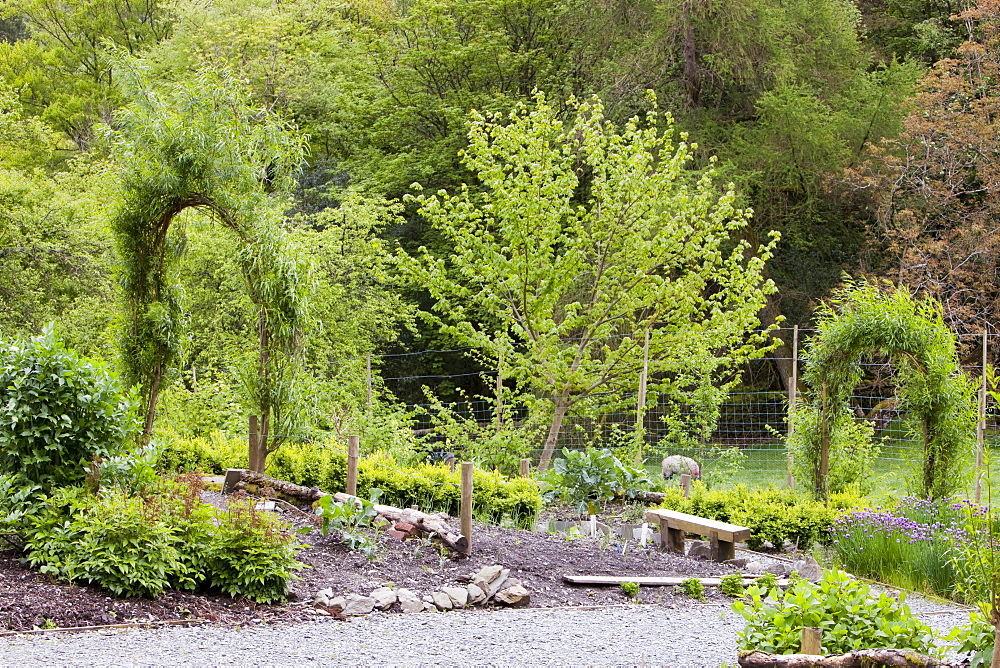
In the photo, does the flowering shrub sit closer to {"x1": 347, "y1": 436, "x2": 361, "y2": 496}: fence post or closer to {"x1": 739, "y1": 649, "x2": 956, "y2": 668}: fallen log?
{"x1": 739, "y1": 649, "x2": 956, "y2": 668}: fallen log

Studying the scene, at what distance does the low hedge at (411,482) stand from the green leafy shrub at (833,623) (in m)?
4.53

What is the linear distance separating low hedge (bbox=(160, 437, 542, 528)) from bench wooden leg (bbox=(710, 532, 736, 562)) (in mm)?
1581

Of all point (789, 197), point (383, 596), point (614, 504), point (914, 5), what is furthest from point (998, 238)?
point (383, 596)

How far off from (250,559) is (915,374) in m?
5.49

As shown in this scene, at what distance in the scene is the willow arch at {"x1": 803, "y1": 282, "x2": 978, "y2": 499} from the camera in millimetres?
7941

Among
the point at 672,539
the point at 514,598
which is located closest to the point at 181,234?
the point at 514,598

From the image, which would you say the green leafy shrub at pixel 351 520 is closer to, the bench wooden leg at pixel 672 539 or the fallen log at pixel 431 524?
the fallen log at pixel 431 524

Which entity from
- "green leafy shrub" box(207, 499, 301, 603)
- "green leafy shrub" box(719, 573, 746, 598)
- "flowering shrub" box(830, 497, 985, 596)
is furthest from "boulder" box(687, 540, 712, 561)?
"green leafy shrub" box(207, 499, 301, 603)

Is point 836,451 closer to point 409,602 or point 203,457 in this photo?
point 409,602

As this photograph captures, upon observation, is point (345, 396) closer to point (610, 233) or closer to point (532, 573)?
point (610, 233)

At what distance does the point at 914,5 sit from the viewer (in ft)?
68.7

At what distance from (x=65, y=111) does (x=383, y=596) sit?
22.3 m

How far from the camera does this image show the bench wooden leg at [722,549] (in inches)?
295

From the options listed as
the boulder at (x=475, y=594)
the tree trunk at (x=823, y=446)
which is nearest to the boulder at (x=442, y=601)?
the boulder at (x=475, y=594)
